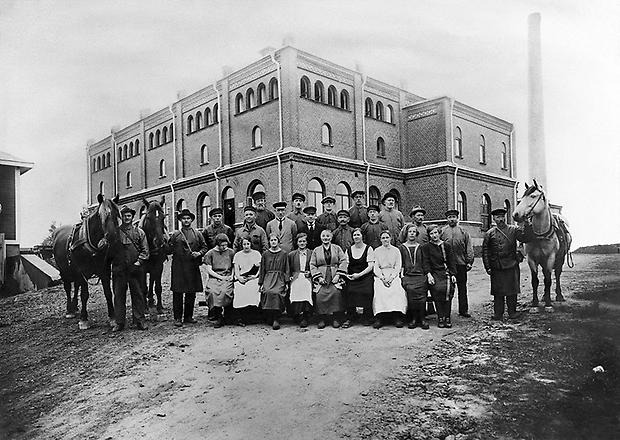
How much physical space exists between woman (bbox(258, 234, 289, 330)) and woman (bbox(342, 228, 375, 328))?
2.61 feet

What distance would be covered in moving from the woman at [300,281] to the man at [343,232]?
46 centimetres

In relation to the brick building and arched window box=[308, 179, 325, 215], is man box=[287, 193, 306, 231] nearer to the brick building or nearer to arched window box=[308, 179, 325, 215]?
the brick building

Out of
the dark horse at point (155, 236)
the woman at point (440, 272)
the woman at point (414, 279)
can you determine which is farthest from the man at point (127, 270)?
the woman at point (440, 272)

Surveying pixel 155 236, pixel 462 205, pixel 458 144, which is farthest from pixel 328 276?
pixel 458 144

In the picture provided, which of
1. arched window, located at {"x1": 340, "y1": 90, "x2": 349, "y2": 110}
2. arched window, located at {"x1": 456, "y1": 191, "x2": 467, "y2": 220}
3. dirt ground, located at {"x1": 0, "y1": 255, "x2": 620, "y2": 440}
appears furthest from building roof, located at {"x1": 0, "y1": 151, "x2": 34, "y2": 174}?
arched window, located at {"x1": 340, "y1": 90, "x2": 349, "y2": 110}

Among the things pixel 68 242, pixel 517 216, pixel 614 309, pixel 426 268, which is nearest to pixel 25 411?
pixel 68 242

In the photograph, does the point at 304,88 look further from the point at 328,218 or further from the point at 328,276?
Answer: the point at 328,276

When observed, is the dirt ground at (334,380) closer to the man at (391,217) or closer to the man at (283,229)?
the man at (283,229)

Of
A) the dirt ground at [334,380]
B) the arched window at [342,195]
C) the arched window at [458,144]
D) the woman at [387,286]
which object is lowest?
the dirt ground at [334,380]

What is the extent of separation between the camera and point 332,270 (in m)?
5.71

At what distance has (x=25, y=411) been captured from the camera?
352 centimetres

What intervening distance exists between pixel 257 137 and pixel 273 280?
9.24 meters

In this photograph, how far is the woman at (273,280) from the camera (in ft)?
18.6

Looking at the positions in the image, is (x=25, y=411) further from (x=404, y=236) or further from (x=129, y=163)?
(x=129, y=163)
